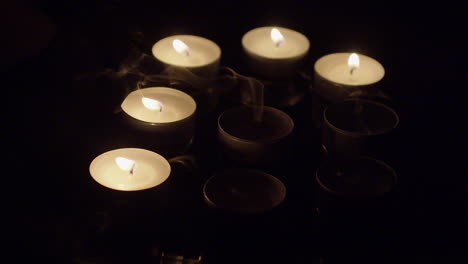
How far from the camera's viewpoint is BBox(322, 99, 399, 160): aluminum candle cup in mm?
1102

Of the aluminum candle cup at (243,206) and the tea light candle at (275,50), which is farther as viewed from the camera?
the tea light candle at (275,50)

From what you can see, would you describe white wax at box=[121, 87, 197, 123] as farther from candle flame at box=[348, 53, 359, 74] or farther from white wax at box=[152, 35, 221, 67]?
candle flame at box=[348, 53, 359, 74]

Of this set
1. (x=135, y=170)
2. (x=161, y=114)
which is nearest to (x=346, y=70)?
(x=161, y=114)

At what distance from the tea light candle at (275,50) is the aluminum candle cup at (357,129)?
0.21m

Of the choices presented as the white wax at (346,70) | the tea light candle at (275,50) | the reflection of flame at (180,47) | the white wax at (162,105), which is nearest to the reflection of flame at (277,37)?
the tea light candle at (275,50)

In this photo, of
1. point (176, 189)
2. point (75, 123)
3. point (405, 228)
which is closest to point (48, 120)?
point (75, 123)

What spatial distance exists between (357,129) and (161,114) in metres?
0.41

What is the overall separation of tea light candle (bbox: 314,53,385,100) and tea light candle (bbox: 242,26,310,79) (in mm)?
64

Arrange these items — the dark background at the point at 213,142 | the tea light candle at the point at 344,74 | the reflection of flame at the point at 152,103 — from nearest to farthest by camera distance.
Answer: the dark background at the point at 213,142, the reflection of flame at the point at 152,103, the tea light candle at the point at 344,74

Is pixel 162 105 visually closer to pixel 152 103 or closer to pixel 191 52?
pixel 152 103

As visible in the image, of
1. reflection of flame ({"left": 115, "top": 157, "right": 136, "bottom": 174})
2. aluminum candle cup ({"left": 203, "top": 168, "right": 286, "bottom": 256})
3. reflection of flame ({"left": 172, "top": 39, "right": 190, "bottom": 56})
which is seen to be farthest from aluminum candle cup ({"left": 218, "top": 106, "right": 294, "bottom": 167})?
reflection of flame ({"left": 172, "top": 39, "right": 190, "bottom": 56})

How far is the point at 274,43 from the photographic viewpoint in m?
1.48

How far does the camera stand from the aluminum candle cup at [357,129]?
1102 millimetres

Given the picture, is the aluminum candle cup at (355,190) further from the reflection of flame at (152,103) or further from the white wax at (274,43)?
the white wax at (274,43)
